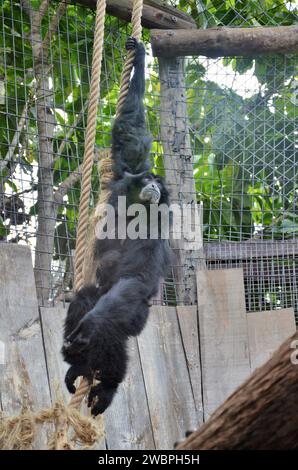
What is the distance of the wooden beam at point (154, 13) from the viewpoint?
5.31 m

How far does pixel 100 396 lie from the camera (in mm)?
3691

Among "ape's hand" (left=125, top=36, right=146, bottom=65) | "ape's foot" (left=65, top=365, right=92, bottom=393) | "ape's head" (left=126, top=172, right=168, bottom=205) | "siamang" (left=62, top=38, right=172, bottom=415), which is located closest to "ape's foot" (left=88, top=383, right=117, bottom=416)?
→ "siamang" (left=62, top=38, right=172, bottom=415)

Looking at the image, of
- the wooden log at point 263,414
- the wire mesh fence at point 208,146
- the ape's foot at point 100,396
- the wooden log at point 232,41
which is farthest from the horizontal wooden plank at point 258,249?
the wooden log at point 263,414

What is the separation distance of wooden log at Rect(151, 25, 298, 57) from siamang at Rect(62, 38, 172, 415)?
34.5 inches

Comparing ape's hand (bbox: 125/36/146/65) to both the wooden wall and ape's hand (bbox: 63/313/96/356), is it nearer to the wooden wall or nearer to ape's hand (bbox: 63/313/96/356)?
the wooden wall

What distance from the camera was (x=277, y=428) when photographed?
2.63 m

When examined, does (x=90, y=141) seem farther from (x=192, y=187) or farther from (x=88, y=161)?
(x=192, y=187)

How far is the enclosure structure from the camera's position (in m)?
5.06

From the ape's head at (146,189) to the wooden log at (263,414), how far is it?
6.35 feet

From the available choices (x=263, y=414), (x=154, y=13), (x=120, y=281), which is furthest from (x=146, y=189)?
(x=263, y=414)

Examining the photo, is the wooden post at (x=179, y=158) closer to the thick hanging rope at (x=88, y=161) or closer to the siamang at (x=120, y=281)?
the siamang at (x=120, y=281)

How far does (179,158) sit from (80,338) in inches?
84.9
